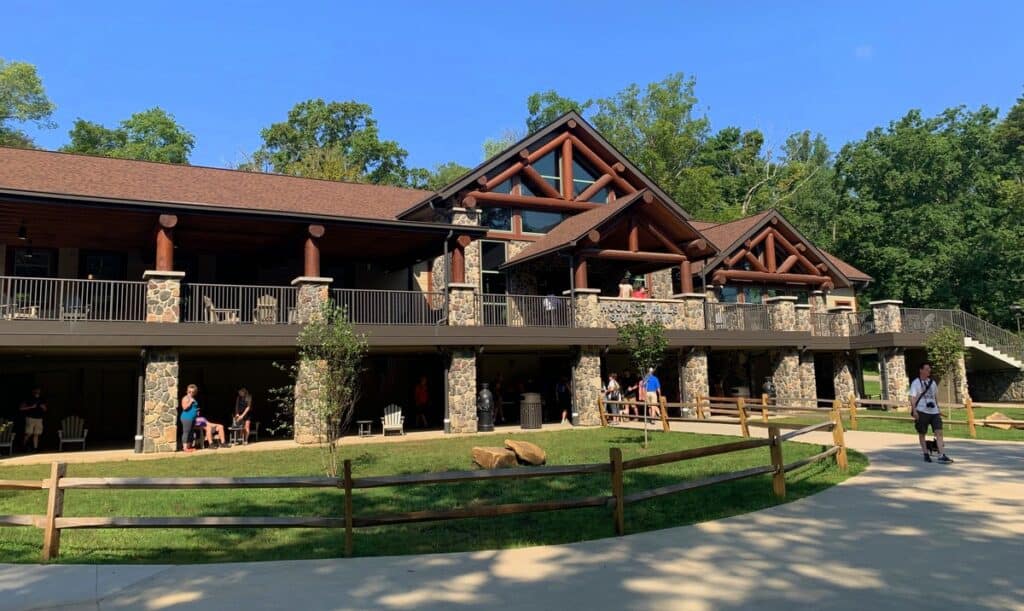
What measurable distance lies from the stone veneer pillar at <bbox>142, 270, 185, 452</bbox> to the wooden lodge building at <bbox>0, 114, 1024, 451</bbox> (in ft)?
0.13

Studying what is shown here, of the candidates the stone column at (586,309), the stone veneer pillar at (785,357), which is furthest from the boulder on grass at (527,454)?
the stone veneer pillar at (785,357)

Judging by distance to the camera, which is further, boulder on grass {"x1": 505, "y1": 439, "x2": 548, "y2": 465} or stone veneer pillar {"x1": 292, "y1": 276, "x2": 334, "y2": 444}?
stone veneer pillar {"x1": 292, "y1": 276, "x2": 334, "y2": 444}

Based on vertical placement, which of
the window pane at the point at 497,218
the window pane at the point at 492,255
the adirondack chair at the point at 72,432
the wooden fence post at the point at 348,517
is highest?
the window pane at the point at 497,218

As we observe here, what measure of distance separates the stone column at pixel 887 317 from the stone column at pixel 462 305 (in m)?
16.4

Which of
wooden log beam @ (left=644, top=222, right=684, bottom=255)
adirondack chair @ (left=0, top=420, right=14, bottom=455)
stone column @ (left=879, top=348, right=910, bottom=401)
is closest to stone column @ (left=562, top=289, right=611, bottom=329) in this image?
wooden log beam @ (left=644, top=222, right=684, bottom=255)

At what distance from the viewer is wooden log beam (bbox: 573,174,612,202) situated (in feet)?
80.1

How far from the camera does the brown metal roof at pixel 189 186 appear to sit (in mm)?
17094

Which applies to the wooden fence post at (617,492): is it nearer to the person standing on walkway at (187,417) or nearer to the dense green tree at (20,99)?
the person standing on walkway at (187,417)

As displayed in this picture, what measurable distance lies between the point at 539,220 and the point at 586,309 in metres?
4.92

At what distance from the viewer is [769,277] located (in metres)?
27.2

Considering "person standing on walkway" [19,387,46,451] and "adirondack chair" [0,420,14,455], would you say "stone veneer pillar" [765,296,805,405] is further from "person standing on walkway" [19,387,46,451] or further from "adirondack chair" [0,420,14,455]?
"adirondack chair" [0,420,14,455]

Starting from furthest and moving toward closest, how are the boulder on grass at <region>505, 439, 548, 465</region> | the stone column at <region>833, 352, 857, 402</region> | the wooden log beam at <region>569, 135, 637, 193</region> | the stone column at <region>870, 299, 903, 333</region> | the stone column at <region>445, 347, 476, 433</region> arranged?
the stone column at <region>833, 352, 857, 402</region> → the stone column at <region>870, 299, 903, 333</region> → the wooden log beam at <region>569, 135, 637, 193</region> → the stone column at <region>445, 347, 476, 433</region> → the boulder on grass at <region>505, 439, 548, 465</region>

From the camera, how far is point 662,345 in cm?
1598

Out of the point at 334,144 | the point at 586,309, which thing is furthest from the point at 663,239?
the point at 334,144
